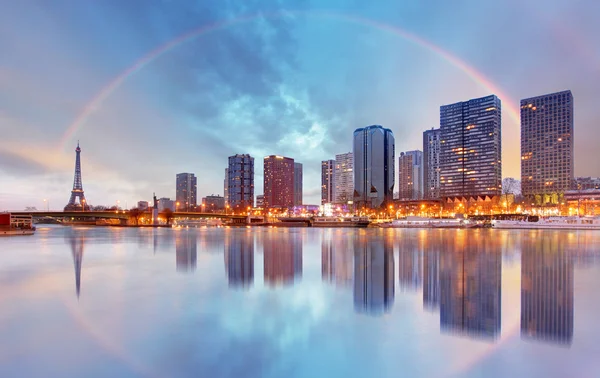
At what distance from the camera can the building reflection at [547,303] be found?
9516 millimetres

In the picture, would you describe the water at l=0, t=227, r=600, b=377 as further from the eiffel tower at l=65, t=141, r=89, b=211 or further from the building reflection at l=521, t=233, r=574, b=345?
the eiffel tower at l=65, t=141, r=89, b=211

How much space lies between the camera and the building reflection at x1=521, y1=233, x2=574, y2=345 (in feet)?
31.2

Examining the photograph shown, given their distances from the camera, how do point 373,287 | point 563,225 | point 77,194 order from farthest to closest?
point 77,194
point 563,225
point 373,287

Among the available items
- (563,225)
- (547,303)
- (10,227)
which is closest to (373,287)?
(547,303)

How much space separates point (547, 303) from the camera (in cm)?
1244

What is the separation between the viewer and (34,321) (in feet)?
36.6

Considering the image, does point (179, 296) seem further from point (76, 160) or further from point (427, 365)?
point (76, 160)

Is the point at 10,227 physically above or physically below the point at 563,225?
above

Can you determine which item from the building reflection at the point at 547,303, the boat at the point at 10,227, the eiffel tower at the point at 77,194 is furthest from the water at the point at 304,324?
the eiffel tower at the point at 77,194

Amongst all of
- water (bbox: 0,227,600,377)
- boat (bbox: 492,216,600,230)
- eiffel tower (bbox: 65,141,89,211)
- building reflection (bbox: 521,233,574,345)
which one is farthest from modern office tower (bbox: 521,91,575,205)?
eiffel tower (bbox: 65,141,89,211)

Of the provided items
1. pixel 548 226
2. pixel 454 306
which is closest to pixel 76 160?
pixel 548 226

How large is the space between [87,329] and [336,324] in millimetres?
6990

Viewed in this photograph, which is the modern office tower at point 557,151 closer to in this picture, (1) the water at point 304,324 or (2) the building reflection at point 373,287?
(2) the building reflection at point 373,287

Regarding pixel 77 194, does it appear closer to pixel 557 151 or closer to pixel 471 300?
pixel 471 300
